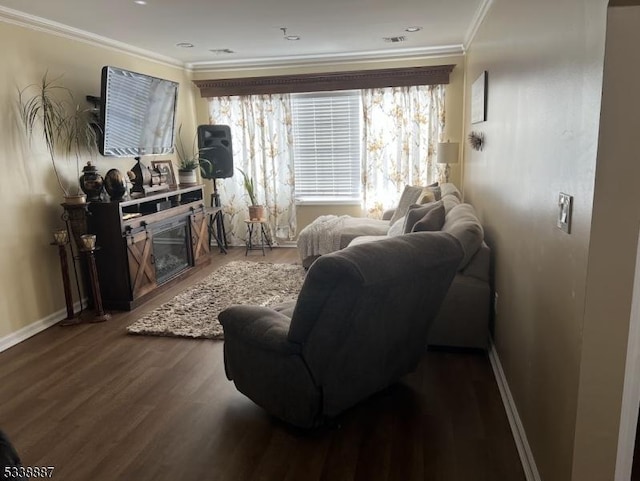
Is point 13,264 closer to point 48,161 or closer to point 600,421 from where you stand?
point 48,161

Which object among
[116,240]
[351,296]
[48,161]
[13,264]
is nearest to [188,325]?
[116,240]

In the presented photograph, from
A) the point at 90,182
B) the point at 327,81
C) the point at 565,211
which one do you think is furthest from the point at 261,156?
the point at 565,211

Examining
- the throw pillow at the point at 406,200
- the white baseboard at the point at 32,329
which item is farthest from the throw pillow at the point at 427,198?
the white baseboard at the point at 32,329

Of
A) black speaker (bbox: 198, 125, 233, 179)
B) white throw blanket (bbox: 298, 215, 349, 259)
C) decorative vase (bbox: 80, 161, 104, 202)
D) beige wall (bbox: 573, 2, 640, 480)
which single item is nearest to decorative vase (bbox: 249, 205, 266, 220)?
black speaker (bbox: 198, 125, 233, 179)

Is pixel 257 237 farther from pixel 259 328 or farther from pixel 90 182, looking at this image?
pixel 259 328

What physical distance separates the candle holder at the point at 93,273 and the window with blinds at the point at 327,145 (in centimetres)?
299

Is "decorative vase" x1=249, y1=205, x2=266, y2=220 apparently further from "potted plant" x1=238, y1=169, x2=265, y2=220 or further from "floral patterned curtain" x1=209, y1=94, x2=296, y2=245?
"floral patterned curtain" x1=209, y1=94, x2=296, y2=245

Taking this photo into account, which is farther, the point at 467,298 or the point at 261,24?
the point at 261,24

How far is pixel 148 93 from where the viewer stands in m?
4.61

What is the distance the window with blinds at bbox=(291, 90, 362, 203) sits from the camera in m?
5.97

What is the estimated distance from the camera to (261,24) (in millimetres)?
4113

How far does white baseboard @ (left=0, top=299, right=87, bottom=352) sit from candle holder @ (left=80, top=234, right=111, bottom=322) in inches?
12.0

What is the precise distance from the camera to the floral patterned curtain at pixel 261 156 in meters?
6.07

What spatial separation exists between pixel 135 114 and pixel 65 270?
5.37ft
